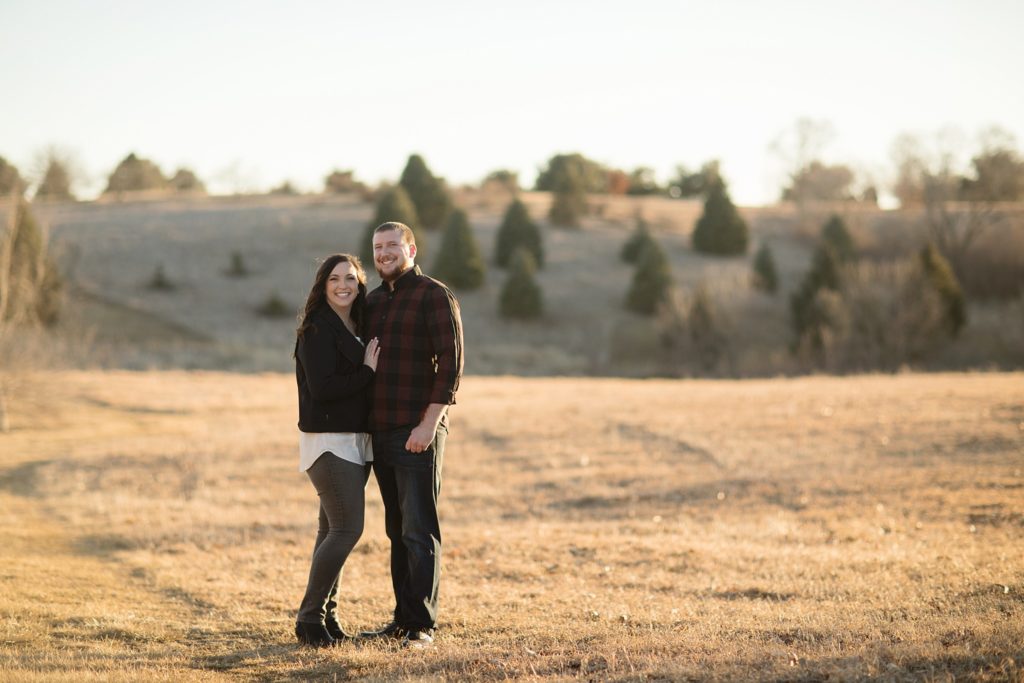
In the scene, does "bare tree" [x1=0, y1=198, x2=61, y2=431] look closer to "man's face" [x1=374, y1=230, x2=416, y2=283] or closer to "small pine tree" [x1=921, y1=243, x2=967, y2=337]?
"man's face" [x1=374, y1=230, x2=416, y2=283]

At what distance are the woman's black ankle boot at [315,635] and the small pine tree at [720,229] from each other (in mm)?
61599

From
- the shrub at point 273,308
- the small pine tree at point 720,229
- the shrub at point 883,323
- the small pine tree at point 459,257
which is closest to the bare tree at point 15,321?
the shrub at point 273,308

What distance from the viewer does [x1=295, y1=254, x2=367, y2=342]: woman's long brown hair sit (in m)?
6.50

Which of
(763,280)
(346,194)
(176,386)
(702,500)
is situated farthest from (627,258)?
(702,500)

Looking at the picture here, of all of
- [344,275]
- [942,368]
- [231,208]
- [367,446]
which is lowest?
[942,368]

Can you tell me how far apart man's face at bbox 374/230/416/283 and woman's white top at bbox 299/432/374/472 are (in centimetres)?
115

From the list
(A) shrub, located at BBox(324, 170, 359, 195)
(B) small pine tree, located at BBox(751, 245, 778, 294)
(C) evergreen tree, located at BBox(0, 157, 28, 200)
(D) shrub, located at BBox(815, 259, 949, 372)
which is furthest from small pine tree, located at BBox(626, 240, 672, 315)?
(A) shrub, located at BBox(324, 170, 359, 195)

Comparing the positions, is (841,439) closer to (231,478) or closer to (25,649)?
(231,478)

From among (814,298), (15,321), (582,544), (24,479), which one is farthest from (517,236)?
(582,544)

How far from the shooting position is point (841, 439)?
18406 millimetres

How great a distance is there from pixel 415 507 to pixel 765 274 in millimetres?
51066

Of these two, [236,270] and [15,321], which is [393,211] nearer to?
[236,270]

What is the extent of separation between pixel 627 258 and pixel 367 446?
5751cm

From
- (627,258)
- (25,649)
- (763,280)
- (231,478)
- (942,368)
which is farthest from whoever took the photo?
(627,258)
